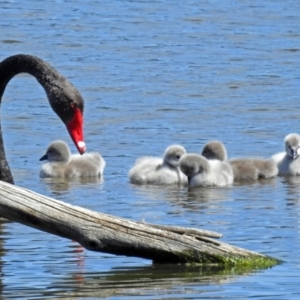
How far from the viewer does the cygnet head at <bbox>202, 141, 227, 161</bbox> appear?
13055mm

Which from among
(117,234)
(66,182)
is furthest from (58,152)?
(117,234)

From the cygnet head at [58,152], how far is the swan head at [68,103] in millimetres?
3317

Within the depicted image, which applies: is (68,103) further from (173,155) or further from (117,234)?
(173,155)

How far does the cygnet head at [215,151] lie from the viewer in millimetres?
13055

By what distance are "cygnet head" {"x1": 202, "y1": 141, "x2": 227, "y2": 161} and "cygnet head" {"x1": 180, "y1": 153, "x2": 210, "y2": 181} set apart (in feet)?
1.00

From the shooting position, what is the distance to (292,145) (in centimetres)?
1331

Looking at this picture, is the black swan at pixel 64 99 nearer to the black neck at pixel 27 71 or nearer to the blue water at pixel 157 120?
the black neck at pixel 27 71

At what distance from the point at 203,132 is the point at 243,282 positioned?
7.00 m

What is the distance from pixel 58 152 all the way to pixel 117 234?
5.29 m

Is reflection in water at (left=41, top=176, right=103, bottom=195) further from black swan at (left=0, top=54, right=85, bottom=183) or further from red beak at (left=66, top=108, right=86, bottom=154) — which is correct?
red beak at (left=66, top=108, right=86, bottom=154)

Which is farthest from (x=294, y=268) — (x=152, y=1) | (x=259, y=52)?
(x=152, y=1)

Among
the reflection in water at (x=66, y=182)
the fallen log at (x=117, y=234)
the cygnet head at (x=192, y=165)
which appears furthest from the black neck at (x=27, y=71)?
the cygnet head at (x=192, y=165)

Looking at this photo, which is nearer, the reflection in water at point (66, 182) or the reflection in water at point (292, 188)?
the reflection in water at point (292, 188)

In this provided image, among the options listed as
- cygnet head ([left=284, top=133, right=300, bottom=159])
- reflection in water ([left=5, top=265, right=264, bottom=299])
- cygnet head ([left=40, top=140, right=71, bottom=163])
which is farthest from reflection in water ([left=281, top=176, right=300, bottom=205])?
reflection in water ([left=5, top=265, right=264, bottom=299])
